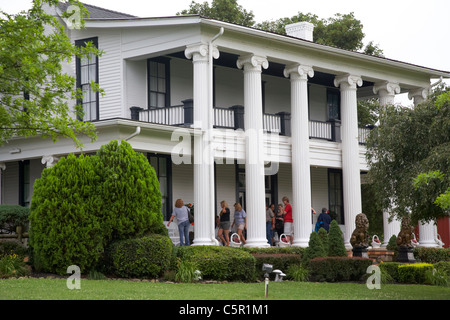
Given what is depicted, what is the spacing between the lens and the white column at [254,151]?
2467cm

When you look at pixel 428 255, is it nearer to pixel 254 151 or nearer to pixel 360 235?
pixel 360 235

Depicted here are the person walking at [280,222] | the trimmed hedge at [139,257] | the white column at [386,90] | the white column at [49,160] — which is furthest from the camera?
the white column at [386,90]

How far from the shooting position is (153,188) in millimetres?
19562

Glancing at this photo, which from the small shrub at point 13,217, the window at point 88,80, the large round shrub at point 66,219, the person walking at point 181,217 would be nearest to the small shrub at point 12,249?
the large round shrub at point 66,219

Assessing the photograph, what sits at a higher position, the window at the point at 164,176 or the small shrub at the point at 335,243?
the window at the point at 164,176

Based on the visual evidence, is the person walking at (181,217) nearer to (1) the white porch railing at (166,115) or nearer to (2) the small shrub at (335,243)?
(1) the white porch railing at (166,115)

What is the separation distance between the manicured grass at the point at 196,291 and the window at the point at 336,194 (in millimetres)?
13702

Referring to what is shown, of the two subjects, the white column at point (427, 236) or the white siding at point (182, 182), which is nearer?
the white siding at point (182, 182)

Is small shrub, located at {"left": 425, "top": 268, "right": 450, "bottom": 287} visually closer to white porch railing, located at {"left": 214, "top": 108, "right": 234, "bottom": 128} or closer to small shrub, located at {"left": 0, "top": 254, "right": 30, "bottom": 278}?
white porch railing, located at {"left": 214, "top": 108, "right": 234, "bottom": 128}

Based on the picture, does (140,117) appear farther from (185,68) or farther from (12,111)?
(12,111)

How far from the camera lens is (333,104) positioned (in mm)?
33125

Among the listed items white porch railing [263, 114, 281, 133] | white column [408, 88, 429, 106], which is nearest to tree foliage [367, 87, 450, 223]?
white porch railing [263, 114, 281, 133]
